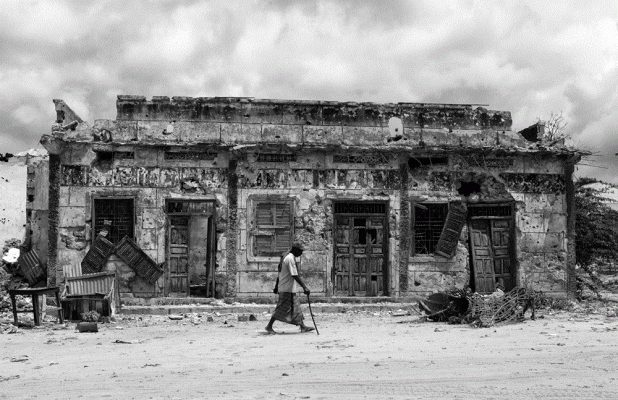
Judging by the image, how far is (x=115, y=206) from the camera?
Result: 49.3 ft

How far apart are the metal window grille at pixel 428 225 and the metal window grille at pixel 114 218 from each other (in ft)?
20.6

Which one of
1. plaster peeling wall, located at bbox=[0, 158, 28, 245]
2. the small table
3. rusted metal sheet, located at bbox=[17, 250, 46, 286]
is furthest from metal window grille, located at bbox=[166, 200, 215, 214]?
plaster peeling wall, located at bbox=[0, 158, 28, 245]

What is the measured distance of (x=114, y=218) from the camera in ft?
49.2

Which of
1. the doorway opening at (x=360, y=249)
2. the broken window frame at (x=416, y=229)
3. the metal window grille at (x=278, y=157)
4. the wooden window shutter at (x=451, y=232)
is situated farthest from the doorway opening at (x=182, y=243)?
the wooden window shutter at (x=451, y=232)

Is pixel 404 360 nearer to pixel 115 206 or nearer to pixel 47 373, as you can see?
pixel 47 373

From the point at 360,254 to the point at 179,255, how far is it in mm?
4023

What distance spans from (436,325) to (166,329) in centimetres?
458

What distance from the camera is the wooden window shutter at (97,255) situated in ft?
48.3

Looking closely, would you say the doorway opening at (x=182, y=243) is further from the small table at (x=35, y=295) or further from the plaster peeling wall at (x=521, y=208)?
the plaster peeling wall at (x=521, y=208)

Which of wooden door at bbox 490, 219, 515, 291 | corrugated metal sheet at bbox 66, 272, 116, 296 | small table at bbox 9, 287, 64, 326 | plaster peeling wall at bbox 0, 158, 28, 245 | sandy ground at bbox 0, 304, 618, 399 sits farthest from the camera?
plaster peeling wall at bbox 0, 158, 28, 245

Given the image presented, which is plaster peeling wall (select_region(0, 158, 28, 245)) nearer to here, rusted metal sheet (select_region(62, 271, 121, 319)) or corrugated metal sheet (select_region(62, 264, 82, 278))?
corrugated metal sheet (select_region(62, 264, 82, 278))

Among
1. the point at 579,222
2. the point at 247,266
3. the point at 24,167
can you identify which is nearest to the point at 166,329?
the point at 247,266

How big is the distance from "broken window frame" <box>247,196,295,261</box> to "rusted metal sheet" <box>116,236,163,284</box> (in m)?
2.13

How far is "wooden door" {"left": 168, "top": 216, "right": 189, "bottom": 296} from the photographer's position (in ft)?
49.8
